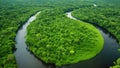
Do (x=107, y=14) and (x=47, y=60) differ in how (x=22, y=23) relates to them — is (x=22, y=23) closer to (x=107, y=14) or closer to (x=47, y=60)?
(x=47, y=60)

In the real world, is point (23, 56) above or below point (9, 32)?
below

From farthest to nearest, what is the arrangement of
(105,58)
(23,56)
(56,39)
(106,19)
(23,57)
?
(106,19) → (56,39) → (23,56) → (23,57) → (105,58)

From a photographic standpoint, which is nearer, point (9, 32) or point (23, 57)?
point (23, 57)

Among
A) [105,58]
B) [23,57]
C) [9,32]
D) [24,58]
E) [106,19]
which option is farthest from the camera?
[106,19]

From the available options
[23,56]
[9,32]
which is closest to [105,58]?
[23,56]

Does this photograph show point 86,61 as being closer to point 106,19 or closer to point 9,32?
point 9,32

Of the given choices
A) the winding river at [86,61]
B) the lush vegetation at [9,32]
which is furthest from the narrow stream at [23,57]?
the lush vegetation at [9,32]

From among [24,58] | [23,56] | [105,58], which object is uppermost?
[23,56]

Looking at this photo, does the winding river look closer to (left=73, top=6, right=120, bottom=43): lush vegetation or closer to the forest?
the forest

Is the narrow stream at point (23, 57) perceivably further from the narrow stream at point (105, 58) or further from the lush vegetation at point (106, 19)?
the lush vegetation at point (106, 19)

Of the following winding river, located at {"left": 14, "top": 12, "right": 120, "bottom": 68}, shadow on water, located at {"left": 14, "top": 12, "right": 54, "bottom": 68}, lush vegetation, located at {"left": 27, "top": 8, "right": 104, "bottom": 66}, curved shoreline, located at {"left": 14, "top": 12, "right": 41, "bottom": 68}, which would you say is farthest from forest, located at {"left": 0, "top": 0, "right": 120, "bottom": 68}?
curved shoreline, located at {"left": 14, "top": 12, "right": 41, "bottom": 68}
